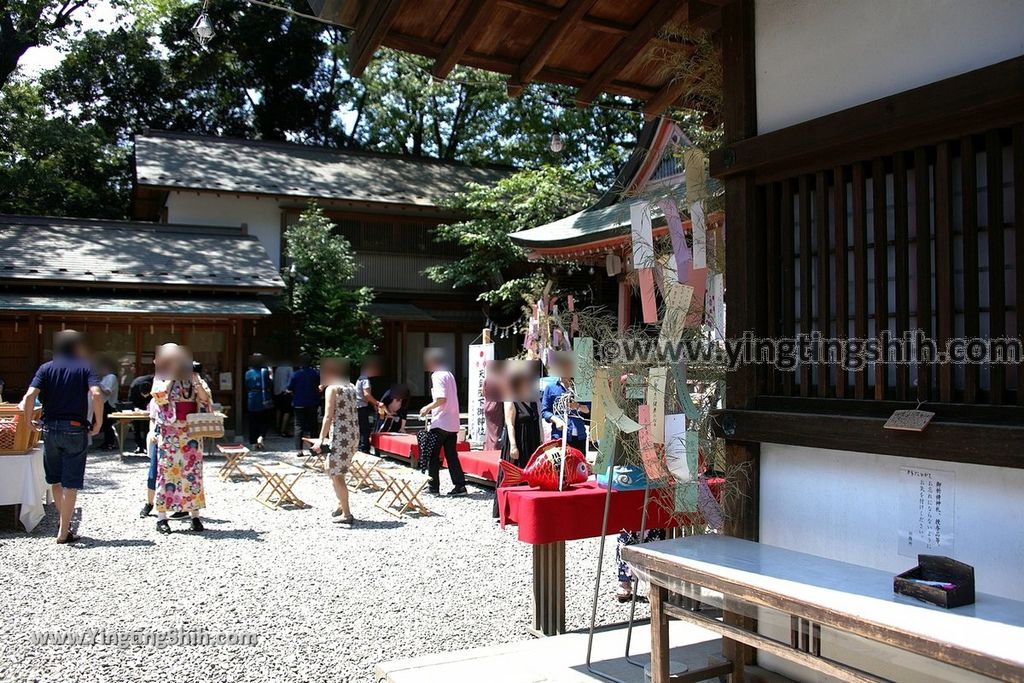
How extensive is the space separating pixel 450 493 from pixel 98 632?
5.31m

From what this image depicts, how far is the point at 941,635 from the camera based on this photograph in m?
2.01

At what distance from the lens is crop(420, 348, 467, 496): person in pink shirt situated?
9086 millimetres

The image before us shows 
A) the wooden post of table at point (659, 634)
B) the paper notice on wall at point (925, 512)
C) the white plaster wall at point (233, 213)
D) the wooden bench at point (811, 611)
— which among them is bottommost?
the wooden post of table at point (659, 634)

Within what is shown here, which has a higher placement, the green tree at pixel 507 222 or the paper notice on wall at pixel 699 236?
the green tree at pixel 507 222

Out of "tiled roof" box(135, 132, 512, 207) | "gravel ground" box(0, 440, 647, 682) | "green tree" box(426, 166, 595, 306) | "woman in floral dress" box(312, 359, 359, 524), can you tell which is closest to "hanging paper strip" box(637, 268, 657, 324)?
"gravel ground" box(0, 440, 647, 682)

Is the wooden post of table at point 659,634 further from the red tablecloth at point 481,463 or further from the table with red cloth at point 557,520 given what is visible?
the red tablecloth at point 481,463

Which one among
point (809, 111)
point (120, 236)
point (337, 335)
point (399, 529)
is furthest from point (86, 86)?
point (809, 111)

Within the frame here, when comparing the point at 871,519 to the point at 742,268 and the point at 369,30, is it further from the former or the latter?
the point at 369,30

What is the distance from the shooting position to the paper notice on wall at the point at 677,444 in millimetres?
3467

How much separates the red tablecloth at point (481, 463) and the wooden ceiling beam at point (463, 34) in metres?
6.23

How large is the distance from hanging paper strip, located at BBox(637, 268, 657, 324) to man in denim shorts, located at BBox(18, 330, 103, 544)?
5319mm

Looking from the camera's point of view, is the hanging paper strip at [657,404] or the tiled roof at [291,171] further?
the tiled roof at [291,171]


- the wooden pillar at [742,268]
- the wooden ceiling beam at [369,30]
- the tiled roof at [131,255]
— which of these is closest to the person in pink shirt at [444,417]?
the wooden ceiling beam at [369,30]

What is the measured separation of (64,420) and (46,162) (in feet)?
65.3
